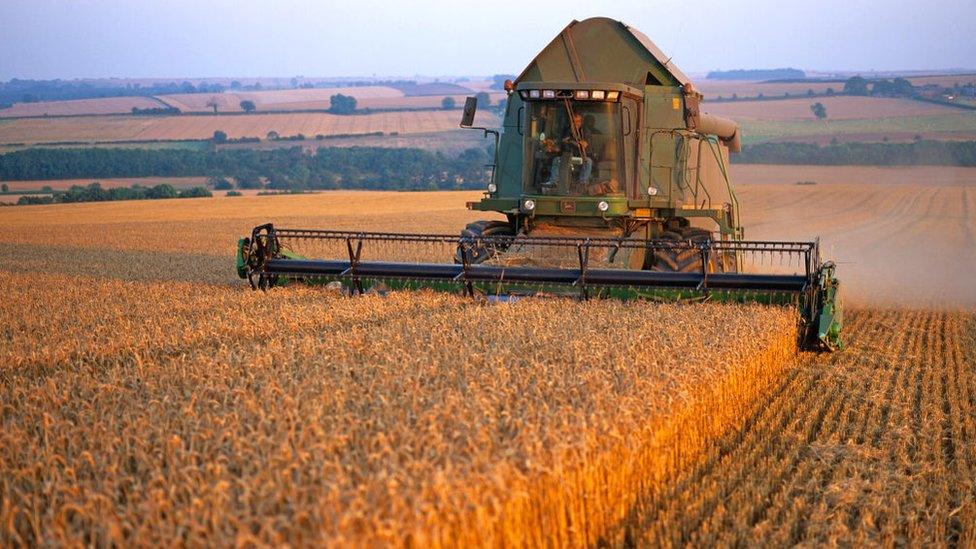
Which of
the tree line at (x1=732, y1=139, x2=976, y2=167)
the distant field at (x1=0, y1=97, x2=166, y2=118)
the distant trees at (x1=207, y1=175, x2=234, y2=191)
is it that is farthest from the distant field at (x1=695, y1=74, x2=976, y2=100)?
the distant field at (x1=0, y1=97, x2=166, y2=118)

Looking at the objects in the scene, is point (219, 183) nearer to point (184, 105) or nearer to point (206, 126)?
point (206, 126)

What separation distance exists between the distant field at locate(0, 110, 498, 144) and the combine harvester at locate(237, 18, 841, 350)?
51.8 m

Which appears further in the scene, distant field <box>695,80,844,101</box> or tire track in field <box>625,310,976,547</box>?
distant field <box>695,80,844,101</box>

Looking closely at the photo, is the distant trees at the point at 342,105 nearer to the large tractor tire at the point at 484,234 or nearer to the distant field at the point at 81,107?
the distant field at the point at 81,107

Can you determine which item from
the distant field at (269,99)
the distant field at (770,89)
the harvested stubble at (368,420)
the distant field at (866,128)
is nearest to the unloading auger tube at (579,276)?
the harvested stubble at (368,420)

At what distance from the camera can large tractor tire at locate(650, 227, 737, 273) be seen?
10086 millimetres

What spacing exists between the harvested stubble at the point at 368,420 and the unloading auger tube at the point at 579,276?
691mm

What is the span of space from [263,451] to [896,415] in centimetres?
444

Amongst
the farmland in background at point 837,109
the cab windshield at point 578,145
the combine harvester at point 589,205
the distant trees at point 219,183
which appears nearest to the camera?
the combine harvester at point 589,205

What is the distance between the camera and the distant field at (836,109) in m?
64.9

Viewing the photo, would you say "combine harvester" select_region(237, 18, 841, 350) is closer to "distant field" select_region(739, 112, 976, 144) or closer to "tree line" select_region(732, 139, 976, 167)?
"tree line" select_region(732, 139, 976, 167)

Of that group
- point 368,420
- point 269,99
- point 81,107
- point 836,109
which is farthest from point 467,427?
point 269,99

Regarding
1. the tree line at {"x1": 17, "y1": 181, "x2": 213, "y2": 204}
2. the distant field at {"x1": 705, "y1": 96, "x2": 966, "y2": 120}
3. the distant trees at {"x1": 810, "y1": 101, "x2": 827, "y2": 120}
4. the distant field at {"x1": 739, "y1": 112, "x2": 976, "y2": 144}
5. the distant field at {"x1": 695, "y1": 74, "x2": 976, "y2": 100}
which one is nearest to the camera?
the tree line at {"x1": 17, "y1": 181, "x2": 213, "y2": 204}

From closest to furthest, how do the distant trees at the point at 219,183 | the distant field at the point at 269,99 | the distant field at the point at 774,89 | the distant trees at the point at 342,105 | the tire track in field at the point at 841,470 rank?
1. the tire track in field at the point at 841,470
2. the distant trees at the point at 219,183
3. the distant trees at the point at 342,105
4. the distant field at the point at 774,89
5. the distant field at the point at 269,99
